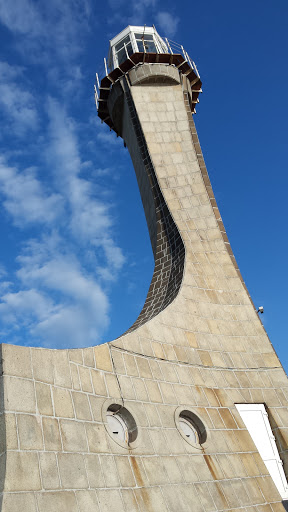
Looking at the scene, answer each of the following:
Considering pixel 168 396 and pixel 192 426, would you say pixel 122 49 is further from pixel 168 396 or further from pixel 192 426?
pixel 192 426

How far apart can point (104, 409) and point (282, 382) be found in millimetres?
4470

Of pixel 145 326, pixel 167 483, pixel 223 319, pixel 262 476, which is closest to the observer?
pixel 167 483

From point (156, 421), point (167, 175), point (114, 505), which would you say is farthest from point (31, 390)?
point (167, 175)

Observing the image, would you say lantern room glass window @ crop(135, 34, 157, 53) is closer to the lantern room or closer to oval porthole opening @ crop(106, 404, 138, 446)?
the lantern room

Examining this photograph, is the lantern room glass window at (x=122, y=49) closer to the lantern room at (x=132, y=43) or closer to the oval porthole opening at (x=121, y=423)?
the lantern room at (x=132, y=43)

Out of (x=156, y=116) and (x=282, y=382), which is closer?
(x=282, y=382)

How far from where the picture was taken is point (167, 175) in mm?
12820

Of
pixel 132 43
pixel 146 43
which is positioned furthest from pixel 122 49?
pixel 146 43

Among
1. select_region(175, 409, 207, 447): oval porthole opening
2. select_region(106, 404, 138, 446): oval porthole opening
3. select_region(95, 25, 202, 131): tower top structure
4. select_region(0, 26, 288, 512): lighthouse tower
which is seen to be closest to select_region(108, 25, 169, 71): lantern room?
select_region(95, 25, 202, 131): tower top structure

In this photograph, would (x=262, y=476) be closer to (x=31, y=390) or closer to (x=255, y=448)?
(x=255, y=448)

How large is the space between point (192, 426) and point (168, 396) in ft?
2.26

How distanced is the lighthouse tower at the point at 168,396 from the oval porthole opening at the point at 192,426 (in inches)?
0.9

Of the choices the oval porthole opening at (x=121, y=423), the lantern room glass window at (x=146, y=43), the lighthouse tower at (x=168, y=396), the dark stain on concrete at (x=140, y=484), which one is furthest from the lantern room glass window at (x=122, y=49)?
the dark stain on concrete at (x=140, y=484)

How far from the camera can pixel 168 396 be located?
298 inches
